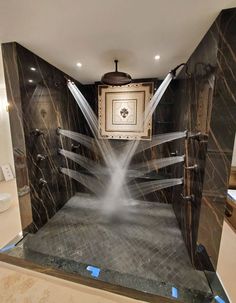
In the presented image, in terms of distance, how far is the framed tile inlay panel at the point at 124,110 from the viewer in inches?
95.8

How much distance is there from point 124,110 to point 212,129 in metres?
1.60

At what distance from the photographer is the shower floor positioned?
54.2 inches

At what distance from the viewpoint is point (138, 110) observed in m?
2.46

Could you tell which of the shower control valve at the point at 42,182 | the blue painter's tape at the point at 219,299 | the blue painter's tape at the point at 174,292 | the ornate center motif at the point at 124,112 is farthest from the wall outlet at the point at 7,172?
the blue painter's tape at the point at 219,299

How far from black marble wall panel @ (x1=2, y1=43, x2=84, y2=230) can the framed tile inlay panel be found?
64cm

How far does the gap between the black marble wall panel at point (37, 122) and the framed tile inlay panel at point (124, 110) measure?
2.10ft

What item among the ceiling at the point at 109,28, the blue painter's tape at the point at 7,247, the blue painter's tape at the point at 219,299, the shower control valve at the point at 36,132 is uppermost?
the ceiling at the point at 109,28

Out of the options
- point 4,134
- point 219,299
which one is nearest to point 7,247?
point 219,299

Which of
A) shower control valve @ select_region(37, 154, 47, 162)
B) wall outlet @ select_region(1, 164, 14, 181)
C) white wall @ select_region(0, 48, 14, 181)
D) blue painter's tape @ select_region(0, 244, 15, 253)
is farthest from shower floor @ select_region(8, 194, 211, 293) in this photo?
white wall @ select_region(0, 48, 14, 181)

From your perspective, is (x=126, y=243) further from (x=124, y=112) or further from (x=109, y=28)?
(x=109, y=28)

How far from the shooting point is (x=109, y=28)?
1.23 meters

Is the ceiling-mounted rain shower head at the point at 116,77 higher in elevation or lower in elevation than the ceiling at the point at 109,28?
lower

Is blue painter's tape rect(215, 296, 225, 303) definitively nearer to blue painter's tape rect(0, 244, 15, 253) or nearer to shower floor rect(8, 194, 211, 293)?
shower floor rect(8, 194, 211, 293)

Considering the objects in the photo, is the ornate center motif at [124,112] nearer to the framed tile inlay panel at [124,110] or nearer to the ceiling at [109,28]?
the framed tile inlay panel at [124,110]
